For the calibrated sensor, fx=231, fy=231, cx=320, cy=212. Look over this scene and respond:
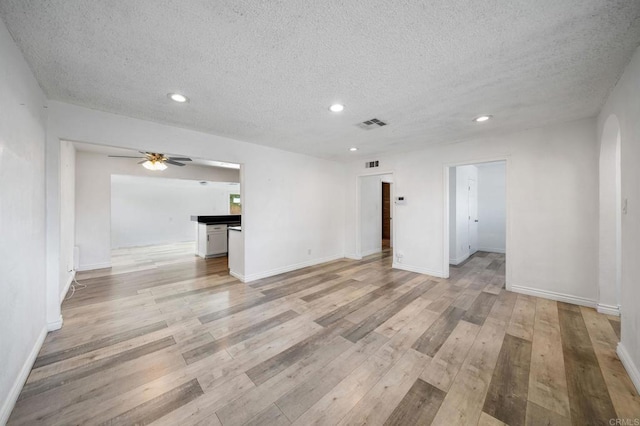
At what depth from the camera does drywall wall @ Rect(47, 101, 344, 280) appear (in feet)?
8.90

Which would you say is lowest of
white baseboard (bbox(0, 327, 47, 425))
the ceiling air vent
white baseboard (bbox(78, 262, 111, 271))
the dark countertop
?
white baseboard (bbox(0, 327, 47, 425))

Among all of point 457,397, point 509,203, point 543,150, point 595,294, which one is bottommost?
point 457,397

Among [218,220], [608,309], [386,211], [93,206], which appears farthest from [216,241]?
[608,309]

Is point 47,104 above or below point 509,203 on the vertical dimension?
above

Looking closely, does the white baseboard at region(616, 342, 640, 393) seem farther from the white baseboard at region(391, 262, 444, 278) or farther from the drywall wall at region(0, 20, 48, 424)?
the drywall wall at region(0, 20, 48, 424)

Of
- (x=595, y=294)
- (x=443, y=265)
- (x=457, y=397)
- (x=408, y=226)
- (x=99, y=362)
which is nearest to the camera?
(x=457, y=397)

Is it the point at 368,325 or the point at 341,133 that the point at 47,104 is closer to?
the point at 341,133

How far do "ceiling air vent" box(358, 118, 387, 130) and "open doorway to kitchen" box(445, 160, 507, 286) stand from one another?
264cm

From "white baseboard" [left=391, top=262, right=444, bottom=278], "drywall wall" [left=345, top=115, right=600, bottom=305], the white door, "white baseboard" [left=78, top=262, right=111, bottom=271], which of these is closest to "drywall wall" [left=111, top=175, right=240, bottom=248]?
"white baseboard" [left=78, top=262, right=111, bottom=271]

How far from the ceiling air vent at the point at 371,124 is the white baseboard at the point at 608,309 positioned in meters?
3.52

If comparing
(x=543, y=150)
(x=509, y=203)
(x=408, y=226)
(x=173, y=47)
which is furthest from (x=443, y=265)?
(x=173, y=47)

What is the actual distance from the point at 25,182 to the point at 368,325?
338 centimetres

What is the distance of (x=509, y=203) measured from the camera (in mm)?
3609

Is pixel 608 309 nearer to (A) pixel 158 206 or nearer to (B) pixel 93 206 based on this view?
(B) pixel 93 206
